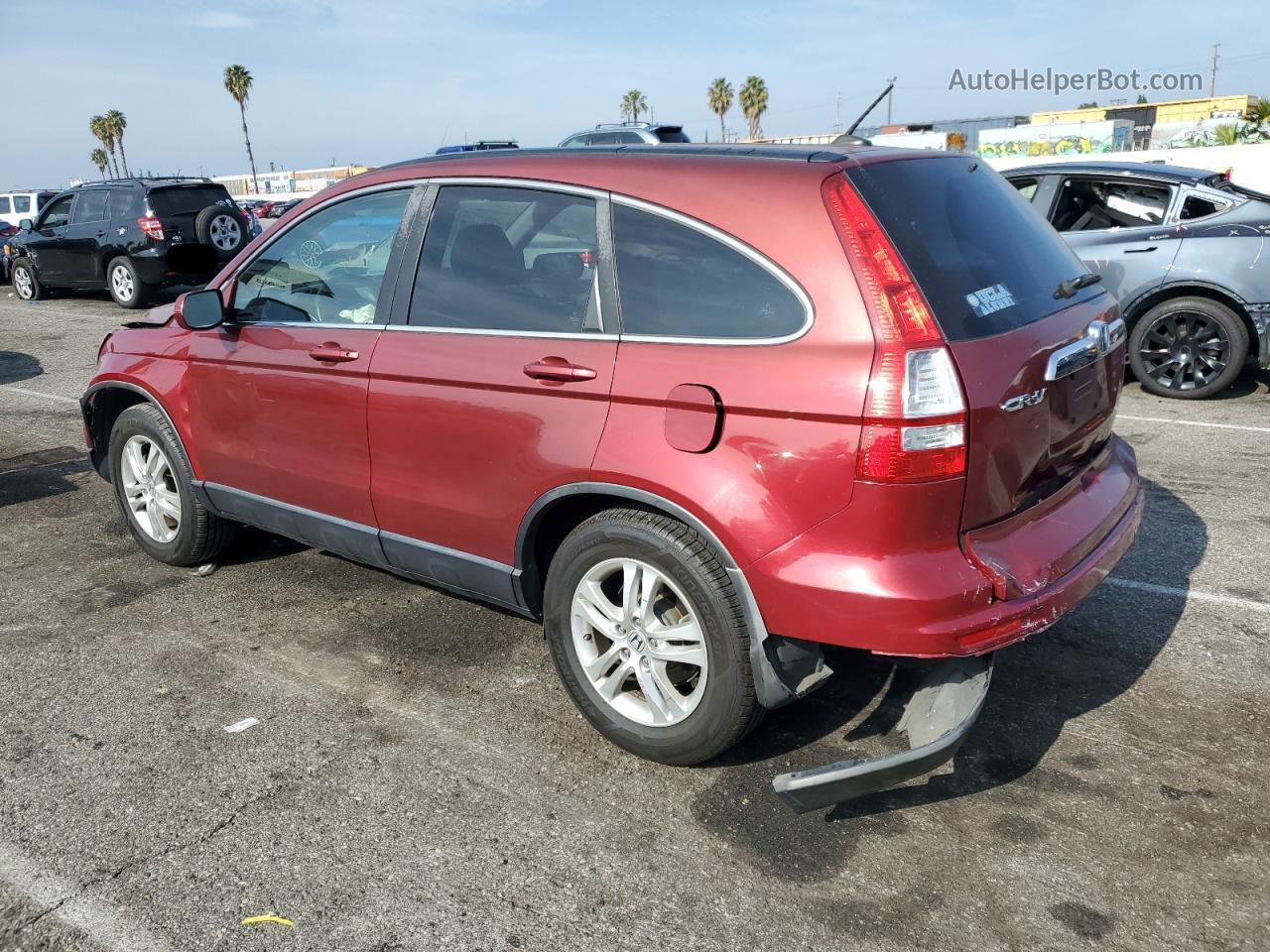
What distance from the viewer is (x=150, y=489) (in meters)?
4.84

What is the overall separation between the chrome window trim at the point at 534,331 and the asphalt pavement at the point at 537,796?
1.28m

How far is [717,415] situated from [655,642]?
2.44 feet

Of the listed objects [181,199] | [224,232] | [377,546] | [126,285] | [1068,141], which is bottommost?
[377,546]

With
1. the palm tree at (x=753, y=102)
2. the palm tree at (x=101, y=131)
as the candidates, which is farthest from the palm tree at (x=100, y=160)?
the palm tree at (x=753, y=102)

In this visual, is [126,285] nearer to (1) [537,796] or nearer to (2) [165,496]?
(2) [165,496]

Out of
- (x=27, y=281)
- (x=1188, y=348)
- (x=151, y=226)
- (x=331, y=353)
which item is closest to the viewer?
(x=331, y=353)

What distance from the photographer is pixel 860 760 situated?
2639mm

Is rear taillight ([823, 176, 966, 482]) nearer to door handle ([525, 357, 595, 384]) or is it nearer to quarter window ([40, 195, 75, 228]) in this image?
door handle ([525, 357, 595, 384])

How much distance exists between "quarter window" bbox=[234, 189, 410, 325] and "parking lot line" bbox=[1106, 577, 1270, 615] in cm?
331

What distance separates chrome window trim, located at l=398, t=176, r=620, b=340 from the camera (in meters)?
3.08

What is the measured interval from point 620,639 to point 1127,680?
1878 mm

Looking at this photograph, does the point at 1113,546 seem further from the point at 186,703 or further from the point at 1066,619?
the point at 186,703

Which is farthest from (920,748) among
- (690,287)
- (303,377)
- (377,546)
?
(303,377)

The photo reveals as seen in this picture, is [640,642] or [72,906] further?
[640,642]
